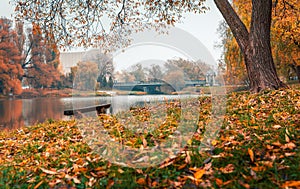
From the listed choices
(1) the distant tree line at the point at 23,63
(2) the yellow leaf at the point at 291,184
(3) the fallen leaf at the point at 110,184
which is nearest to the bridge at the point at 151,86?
(3) the fallen leaf at the point at 110,184

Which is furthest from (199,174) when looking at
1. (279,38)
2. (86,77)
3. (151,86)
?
(279,38)

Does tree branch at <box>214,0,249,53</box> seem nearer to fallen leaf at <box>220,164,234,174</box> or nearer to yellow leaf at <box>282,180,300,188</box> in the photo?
fallen leaf at <box>220,164,234,174</box>

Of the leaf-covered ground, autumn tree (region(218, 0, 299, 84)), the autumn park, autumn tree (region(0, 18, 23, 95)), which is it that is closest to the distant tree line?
autumn tree (region(0, 18, 23, 95))

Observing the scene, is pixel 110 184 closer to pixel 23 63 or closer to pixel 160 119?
pixel 160 119

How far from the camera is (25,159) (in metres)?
3.14

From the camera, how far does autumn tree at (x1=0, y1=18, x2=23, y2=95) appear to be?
22.9m

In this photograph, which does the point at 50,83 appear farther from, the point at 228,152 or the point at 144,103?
the point at 228,152

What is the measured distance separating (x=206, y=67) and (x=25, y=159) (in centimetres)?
321

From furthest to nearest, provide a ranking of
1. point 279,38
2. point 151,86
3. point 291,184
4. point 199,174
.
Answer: point 279,38 → point 151,86 → point 199,174 → point 291,184

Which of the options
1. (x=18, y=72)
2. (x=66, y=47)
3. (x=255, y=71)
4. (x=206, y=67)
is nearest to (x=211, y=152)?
(x=206, y=67)

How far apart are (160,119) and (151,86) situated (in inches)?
55.6

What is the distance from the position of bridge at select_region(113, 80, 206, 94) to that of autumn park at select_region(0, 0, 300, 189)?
0.09ft

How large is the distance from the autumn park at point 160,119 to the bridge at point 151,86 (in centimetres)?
3

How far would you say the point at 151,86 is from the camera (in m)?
5.21
